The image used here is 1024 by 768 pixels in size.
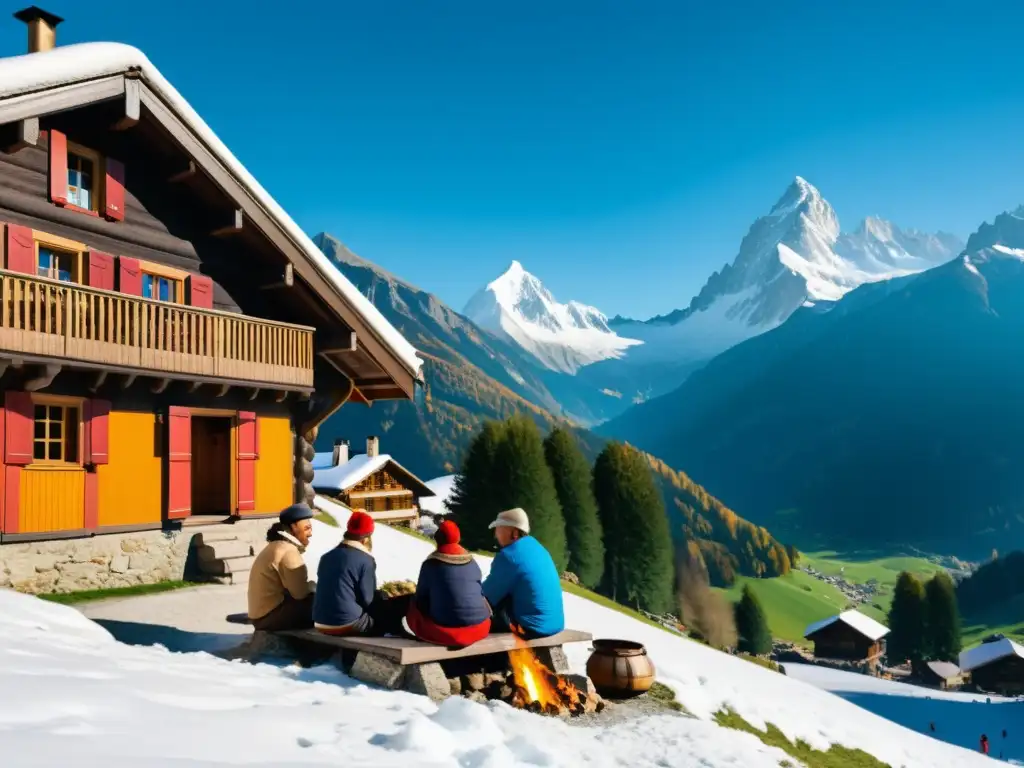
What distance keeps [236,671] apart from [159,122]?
1080 cm

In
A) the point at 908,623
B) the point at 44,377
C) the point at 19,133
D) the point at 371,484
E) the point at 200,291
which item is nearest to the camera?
the point at 19,133

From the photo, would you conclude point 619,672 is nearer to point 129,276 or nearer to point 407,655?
point 407,655

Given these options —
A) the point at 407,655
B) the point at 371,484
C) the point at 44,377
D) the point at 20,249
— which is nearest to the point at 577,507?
the point at 371,484

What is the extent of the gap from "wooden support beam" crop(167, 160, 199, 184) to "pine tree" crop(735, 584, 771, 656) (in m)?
82.7

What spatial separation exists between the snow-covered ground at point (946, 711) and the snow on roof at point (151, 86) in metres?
40.8

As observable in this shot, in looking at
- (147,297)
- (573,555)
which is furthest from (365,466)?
Result: (147,297)

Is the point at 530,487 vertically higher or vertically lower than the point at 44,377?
lower

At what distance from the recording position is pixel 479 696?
9.45 m

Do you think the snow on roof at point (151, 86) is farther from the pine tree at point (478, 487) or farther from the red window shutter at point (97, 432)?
the pine tree at point (478, 487)

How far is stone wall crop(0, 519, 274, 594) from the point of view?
1364 cm

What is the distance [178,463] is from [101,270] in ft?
12.6

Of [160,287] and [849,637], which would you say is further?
[849,637]

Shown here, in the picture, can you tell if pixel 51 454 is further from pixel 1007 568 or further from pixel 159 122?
pixel 1007 568

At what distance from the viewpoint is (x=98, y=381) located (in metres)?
14.5
